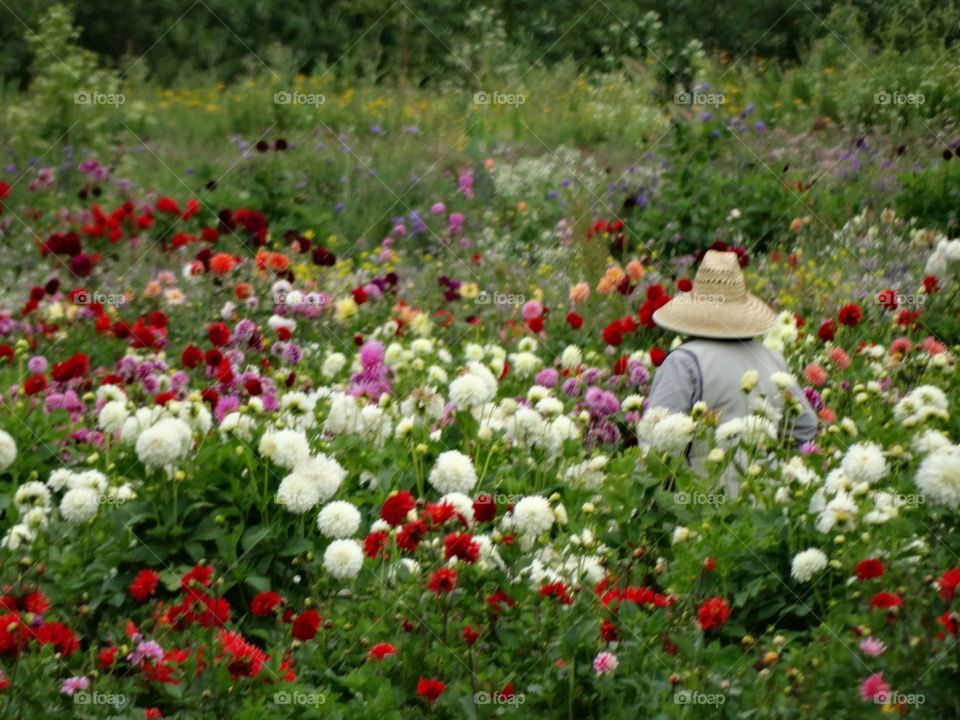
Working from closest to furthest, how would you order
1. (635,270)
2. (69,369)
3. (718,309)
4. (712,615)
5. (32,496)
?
(712,615) < (32,496) < (69,369) < (718,309) < (635,270)

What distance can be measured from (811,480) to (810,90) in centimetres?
891

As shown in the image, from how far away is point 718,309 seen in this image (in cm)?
467

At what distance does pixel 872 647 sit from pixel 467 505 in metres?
1.15

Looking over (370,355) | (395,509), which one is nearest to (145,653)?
(395,509)

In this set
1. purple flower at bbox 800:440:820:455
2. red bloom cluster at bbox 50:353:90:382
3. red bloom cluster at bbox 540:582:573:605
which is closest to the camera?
red bloom cluster at bbox 540:582:573:605

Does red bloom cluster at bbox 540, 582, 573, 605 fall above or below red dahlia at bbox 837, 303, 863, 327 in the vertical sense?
below

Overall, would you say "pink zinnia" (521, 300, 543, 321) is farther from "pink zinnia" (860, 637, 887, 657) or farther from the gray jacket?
"pink zinnia" (860, 637, 887, 657)

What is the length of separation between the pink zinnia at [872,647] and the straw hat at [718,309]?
2082mm

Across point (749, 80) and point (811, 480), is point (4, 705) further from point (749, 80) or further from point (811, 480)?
point (749, 80)

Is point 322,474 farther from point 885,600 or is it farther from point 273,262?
point 273,262

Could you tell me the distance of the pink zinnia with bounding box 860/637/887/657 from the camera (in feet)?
8.38

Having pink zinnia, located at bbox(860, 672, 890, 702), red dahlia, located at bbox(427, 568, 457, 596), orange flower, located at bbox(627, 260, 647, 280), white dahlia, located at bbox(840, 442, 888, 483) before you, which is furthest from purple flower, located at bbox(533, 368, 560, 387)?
pink zinnia, located at bbox(860, 672, 890, 702)

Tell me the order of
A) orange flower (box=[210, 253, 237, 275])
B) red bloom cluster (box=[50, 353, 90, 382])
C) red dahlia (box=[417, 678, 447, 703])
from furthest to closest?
1. orange flower (box=[210, 253, 237, 275])
2. red bloom cluster (box=[50, 353, 90, 382])
3. red dahlia (box=[417, 678, 447, 703])

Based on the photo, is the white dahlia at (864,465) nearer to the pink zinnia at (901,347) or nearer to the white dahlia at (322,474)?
the white dahlia at (322,474)
